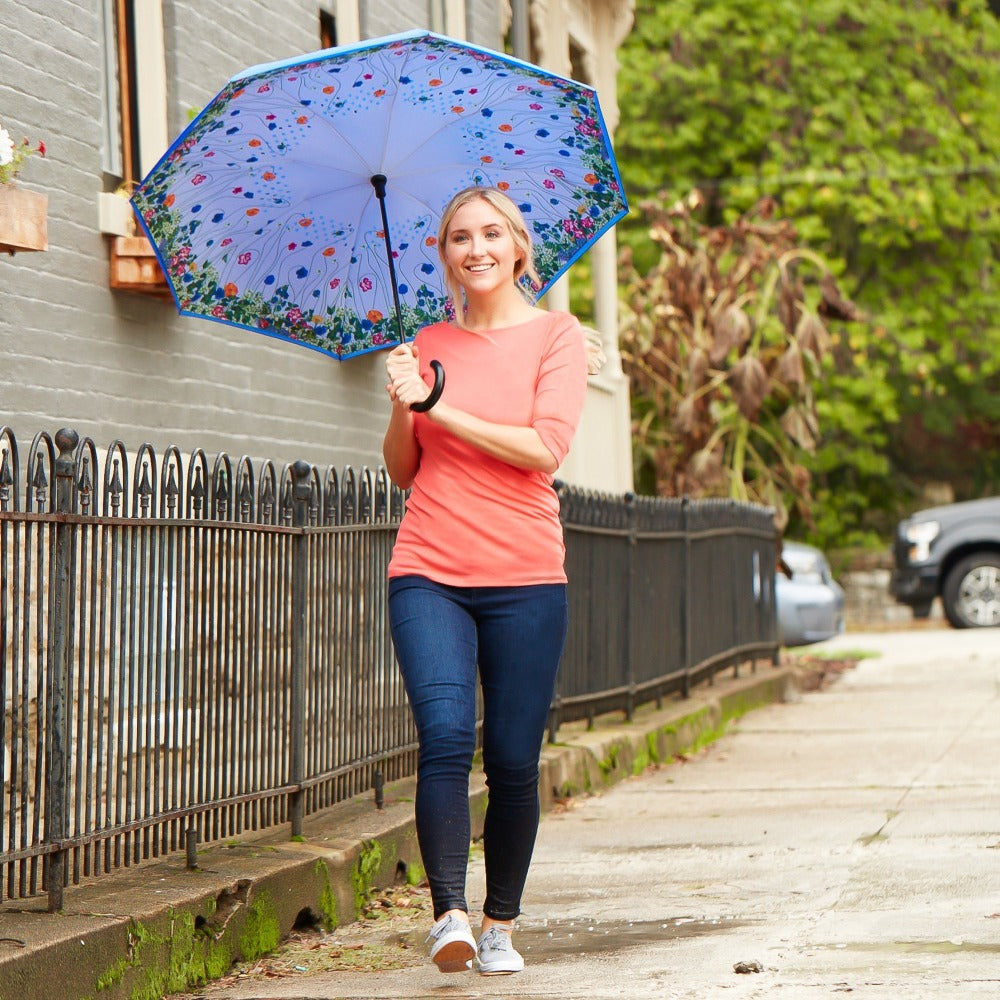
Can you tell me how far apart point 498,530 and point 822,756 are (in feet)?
19.5

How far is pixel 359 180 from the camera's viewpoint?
5223 mm

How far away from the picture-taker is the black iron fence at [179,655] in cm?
458

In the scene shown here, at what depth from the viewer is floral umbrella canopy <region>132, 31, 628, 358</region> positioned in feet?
16.1

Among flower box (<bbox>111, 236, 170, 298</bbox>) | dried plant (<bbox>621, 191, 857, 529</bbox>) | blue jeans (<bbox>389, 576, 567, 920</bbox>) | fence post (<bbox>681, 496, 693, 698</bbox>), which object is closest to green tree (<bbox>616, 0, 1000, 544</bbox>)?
dried plant (<bbox>621, 191, 857, 529</bbox>)

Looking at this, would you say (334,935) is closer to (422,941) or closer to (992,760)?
(422,941)

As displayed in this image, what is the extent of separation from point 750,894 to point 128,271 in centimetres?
334

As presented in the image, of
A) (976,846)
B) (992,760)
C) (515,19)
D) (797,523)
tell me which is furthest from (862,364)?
(976,846)

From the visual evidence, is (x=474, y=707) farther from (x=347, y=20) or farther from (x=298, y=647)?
(x=347, y=20)

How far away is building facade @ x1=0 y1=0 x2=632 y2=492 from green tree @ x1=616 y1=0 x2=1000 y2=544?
1761cm

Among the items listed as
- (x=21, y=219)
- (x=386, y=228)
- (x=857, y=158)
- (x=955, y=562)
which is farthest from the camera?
(x=857, y=158)

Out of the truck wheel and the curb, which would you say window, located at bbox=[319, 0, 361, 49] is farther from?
the truck wheel

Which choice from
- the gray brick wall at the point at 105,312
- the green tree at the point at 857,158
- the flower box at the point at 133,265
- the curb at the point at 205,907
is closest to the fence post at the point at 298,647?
the curb at the point at 205,907

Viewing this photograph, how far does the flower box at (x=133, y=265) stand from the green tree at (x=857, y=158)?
20.0 metres

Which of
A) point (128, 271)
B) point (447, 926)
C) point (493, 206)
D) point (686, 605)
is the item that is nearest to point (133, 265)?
point (128, 271)
